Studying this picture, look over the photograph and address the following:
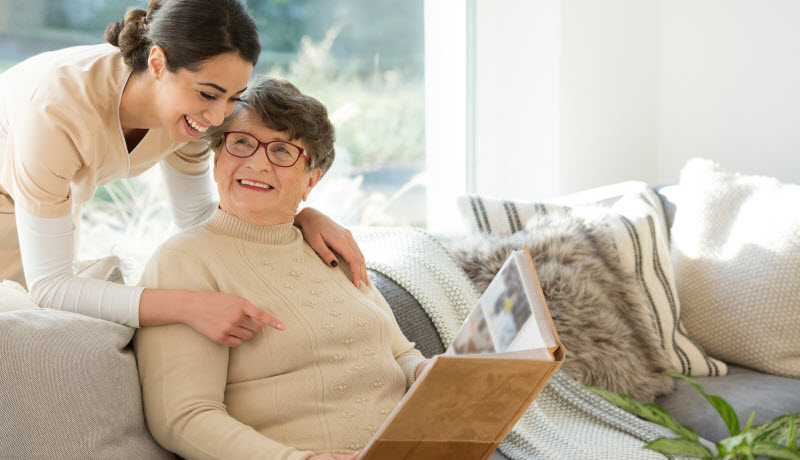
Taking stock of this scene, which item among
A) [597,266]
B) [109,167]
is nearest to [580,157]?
[597,266]

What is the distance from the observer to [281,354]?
125 centimetres

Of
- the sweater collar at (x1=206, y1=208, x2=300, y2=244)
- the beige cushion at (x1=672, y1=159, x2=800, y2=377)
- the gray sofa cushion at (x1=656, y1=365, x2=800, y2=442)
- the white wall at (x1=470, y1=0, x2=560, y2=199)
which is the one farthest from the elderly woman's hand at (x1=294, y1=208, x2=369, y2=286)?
the white wall at (x1=470, y1=0, x2=560, y2=199)

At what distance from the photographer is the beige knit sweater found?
1.12m

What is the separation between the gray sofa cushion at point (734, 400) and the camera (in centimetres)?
193

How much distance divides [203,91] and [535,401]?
102cm

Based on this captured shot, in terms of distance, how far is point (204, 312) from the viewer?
1134 millimetres

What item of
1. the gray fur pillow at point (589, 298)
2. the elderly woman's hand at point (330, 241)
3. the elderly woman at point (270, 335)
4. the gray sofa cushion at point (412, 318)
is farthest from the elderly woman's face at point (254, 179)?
the gray fur pillow at point (589, 298)

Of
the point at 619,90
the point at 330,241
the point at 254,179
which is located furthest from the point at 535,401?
the point at 619,90

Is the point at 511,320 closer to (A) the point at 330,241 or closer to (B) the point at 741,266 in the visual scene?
(A) the point at 330,241

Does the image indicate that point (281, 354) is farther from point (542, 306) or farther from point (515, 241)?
point (515, 241)

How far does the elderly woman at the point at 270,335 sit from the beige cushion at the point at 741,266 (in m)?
1.22

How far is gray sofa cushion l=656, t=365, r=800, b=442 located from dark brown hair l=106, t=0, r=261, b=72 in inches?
56.6

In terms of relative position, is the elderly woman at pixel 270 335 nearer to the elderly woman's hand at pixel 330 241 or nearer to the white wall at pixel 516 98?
the elderly woman's hand at pixel 330 241

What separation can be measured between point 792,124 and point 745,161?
0.75 ft
